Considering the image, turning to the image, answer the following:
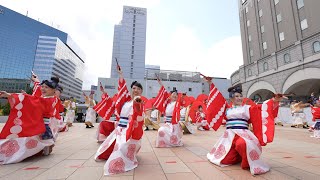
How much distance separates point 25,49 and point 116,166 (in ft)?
288

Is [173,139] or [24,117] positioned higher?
[24,117]

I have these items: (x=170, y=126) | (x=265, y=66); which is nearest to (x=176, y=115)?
(x=170, y=126)

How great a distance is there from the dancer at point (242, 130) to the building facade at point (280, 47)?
18.4 meters

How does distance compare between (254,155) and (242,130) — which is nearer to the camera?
(254,155)

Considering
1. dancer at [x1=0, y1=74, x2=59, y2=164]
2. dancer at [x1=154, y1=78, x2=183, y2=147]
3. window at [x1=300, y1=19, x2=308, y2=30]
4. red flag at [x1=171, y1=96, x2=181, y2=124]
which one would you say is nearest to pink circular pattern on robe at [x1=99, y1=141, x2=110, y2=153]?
dancer at [x1=0, y1=74, x2=59, y2=164]

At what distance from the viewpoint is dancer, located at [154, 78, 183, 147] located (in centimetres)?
583

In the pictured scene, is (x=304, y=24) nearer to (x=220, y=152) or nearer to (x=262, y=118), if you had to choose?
(x=262, y=118)

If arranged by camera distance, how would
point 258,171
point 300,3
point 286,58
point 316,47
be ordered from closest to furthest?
1. point 258,171
2. point 316,47
3. point 300,3
4. point 286,58

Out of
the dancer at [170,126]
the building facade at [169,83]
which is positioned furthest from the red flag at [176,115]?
the building facade at [169,83]

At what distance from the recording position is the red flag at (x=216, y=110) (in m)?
4.10

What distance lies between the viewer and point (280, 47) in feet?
77.1

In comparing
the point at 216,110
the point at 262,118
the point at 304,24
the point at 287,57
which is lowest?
the point at 262,118

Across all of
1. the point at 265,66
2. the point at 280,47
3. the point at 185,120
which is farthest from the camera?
the point at 265,66

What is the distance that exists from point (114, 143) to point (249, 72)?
1118 inches
